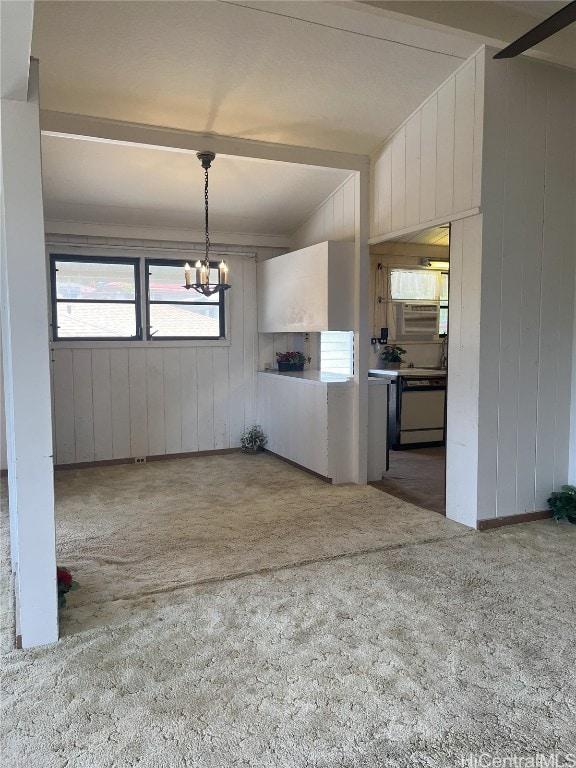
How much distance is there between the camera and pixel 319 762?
173cm

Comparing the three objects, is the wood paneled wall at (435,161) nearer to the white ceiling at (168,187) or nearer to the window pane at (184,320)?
the white ceiling at (168,187)

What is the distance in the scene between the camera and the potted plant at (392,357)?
23.3ft

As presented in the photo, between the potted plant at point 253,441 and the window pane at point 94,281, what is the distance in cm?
209

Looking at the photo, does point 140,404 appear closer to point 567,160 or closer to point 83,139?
point 83,139

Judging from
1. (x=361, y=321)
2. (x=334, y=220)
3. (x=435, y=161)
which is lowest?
(x=361, y=321)

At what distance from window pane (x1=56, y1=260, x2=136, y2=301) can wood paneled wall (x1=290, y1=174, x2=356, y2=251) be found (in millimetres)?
2003

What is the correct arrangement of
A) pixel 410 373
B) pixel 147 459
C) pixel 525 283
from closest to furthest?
pixel 525 283 < pixel 147 459 < pixel 410 373

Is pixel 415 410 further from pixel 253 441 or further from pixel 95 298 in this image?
pixel 95 298

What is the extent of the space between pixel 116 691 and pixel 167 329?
15.0 ft

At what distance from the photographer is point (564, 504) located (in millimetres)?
4035

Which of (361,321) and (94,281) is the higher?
(94,281)

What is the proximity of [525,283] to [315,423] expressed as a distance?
2.27 m

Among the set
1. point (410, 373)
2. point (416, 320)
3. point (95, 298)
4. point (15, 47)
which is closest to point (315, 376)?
point (410, 373)

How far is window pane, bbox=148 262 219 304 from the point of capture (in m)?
6.11
